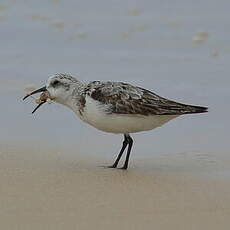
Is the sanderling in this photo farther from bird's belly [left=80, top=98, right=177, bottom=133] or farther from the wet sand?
the wet sand

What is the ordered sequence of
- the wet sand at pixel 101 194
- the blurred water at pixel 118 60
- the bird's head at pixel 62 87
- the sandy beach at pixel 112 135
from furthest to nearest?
the blurred water at pixel 118 60, the bird's head at pixel 62 87, the sandy beach at pixel 112 135, the wet sand at pixel 101 194

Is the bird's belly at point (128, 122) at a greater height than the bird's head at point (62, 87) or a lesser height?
lesser

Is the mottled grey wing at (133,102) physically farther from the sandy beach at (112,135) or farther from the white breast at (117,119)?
the sandy beach at (112,135)

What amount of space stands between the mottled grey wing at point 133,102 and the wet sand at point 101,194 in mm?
594

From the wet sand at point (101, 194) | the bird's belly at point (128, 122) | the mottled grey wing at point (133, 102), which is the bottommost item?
the wet sand at point (101, 194)

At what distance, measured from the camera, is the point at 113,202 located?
715 cm

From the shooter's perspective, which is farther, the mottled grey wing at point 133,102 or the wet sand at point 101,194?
the mottled grey wing at point 133,102

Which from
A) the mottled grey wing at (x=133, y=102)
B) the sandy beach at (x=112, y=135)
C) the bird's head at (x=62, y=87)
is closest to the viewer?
the sandy beach at (x=112, y=135)

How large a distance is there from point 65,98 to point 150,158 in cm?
108

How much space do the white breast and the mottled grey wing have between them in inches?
2.0

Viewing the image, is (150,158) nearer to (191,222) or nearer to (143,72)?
(191,222)

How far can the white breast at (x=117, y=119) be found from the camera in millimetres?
8305

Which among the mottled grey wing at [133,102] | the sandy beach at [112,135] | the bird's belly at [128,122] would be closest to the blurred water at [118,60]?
the sandy beach at [112,135]

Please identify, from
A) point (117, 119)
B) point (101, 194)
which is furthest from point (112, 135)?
point (101, 194)
